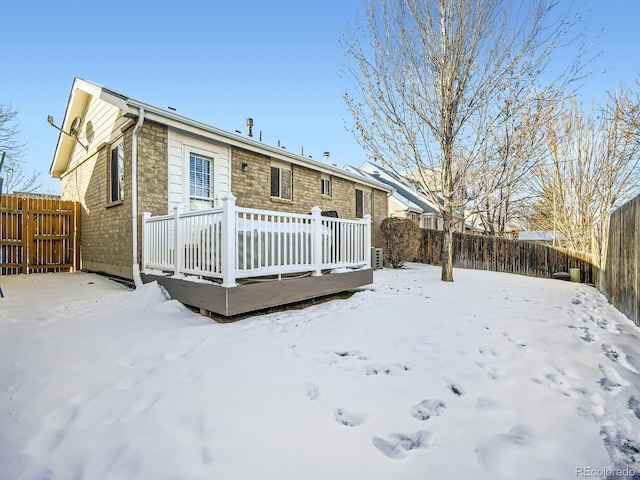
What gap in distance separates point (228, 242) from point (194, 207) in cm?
367

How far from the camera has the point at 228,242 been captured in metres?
3.75

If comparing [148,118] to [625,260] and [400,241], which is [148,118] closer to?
[400,241]

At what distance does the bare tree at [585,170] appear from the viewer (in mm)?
9648

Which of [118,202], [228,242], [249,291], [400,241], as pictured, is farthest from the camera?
[400,241]

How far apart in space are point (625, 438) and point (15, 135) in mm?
20326

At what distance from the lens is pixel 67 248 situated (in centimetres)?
867

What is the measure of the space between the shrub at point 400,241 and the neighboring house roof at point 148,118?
8.79 ft

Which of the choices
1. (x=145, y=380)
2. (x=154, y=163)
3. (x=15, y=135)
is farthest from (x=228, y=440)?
(x=15, y=135)

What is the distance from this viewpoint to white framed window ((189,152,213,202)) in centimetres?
689

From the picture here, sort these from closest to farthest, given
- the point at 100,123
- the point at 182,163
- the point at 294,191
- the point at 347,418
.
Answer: the point at 347,418 < the point at 182,163 < the point at 100,123 < the point at 294,191

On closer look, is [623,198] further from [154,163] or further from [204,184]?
[154,163]

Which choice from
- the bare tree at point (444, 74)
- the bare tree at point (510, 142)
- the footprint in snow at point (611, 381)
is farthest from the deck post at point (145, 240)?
the bare tree at point (510, 142)

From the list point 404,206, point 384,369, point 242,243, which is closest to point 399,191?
point 404,206

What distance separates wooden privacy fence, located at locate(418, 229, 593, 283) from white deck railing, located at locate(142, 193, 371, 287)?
6948 millimetres
